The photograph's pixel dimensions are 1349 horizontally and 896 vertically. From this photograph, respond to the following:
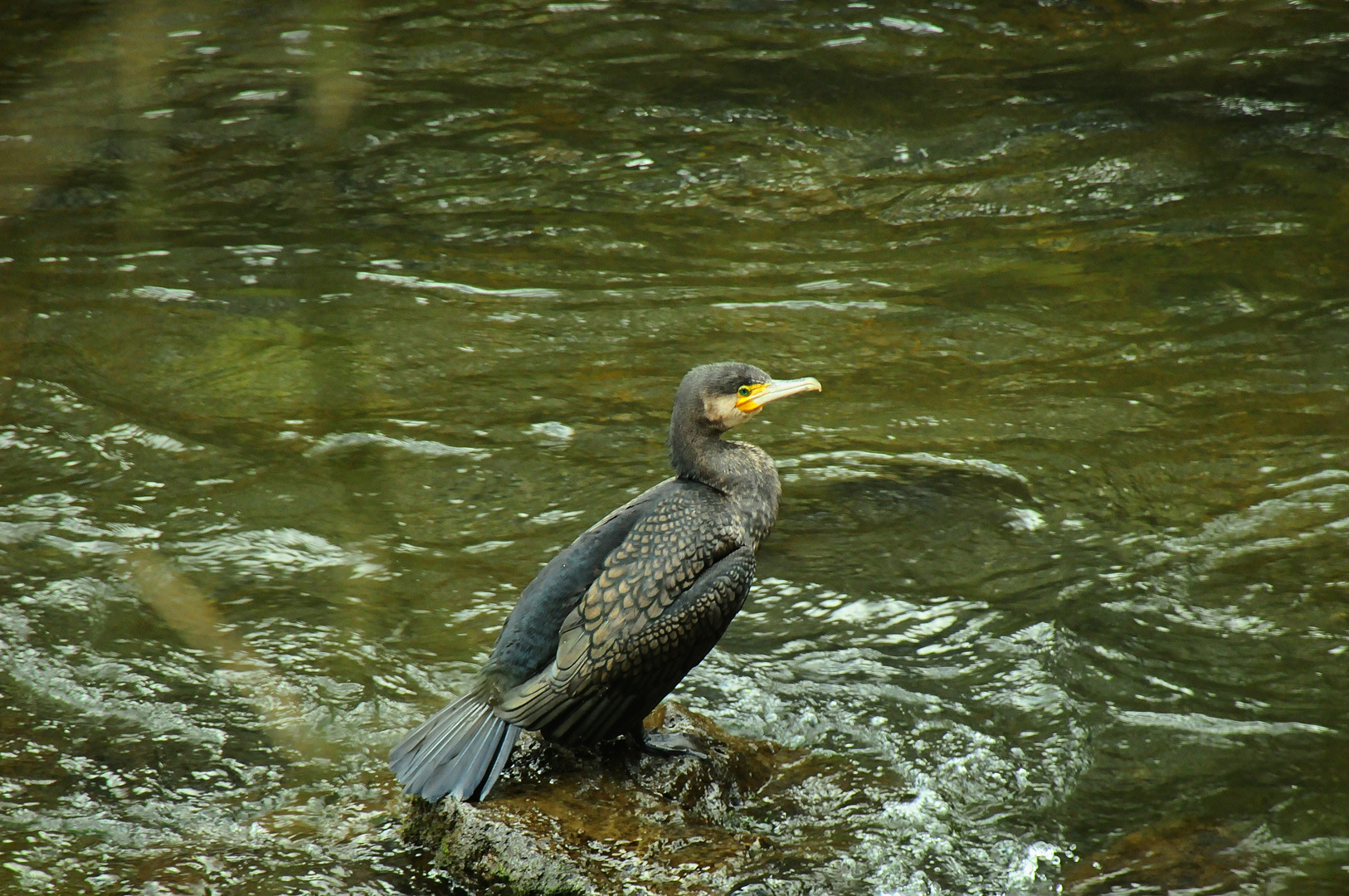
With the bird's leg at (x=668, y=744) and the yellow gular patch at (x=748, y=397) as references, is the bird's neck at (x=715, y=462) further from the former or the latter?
the bird's leg at (x=668, y=744)

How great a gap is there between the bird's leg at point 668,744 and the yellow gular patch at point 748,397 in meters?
1.17

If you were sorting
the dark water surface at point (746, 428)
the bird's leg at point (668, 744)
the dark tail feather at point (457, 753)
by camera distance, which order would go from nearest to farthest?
the dark tail feather at point (457, 753)
the bird's leg at point (668, 744)
the dark water surface at point (746, 428)

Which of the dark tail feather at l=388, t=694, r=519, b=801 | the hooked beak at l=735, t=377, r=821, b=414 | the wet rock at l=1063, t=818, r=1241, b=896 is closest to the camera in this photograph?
the dark tail feather at l=388, t=694, r=519, b=801

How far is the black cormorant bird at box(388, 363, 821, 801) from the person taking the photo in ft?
12.9

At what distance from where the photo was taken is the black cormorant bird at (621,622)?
3.94 meters

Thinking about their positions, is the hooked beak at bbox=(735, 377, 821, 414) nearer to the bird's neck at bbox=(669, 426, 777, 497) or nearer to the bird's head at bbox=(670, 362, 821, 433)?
the bird's head at bbox=(670, 362, 821, 433)

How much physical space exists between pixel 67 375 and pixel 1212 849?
21.6 ft

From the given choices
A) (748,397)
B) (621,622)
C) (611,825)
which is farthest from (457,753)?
(748,397)

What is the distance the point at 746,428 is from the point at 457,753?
144 inches

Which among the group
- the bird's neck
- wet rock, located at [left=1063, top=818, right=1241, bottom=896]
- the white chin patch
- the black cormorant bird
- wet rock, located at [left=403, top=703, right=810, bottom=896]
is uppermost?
the white chin patch

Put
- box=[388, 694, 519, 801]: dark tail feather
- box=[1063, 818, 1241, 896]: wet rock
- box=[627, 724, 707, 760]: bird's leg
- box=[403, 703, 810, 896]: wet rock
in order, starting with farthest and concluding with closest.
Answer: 1. box=[627, 724, 707, 760]: bird's leg
2. box=[1063, 818, 1241, 896]: wet rock
3. box=[388, 694, 519, 801]: dark tail feather
4. box=[403, 703, 810, 896]: wet rock

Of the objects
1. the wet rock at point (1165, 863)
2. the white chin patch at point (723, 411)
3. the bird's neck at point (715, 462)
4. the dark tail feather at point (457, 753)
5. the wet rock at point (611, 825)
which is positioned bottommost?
the wet rock at point (1165, 863)

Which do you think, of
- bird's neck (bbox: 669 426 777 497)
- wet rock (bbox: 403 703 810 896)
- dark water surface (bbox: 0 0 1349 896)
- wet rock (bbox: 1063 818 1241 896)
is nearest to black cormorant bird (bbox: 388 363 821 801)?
bird's neck (bbox: 669 426 777 497)

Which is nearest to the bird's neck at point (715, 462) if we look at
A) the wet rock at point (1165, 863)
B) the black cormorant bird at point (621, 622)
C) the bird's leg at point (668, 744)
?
the black cormorant bird at point (621, 622)
